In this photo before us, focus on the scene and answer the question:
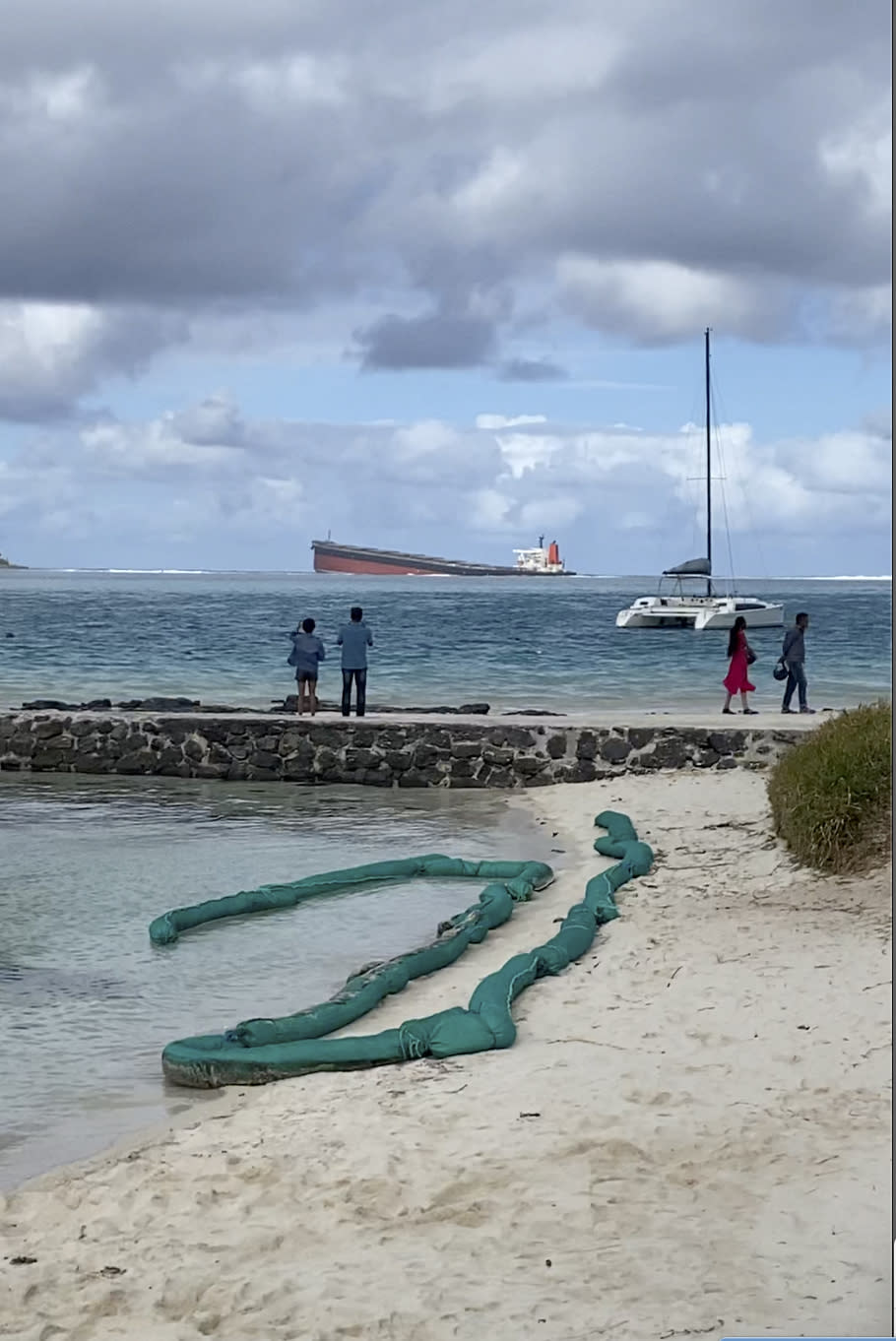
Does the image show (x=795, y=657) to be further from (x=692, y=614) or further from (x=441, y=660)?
(x=692, y=614)

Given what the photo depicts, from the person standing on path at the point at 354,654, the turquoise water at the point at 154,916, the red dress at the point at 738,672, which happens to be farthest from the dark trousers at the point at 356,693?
the red dress at the point at 738,672

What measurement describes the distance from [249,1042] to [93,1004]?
1.44m

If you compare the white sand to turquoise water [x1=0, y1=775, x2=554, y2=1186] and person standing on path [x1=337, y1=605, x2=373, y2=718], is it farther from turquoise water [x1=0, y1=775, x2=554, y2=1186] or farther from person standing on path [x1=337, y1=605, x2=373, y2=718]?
person standing on path [x1=337, y1=605, x2=373, y2=718]

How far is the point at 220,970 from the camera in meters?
8.59

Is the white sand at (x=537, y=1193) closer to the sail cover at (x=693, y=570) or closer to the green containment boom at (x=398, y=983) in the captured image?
the green containment boom at (x=398, y=983)

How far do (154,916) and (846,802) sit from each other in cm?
432

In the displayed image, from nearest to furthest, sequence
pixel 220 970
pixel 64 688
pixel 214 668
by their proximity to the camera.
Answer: pixel 220 970 → pixel 64 688 → pixel 214 668

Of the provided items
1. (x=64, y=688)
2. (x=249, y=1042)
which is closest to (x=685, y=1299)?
(x=249, y=1042)

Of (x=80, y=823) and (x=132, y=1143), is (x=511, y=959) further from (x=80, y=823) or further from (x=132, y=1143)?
(x=80, y=823)

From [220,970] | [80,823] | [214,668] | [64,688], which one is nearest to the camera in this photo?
[220,970]

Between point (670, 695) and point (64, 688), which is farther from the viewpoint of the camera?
point (64, 688)

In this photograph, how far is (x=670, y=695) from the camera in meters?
31.5

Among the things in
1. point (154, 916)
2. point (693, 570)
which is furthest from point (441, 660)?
point (154, 916)

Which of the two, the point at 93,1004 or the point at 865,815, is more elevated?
the point at 865,815
